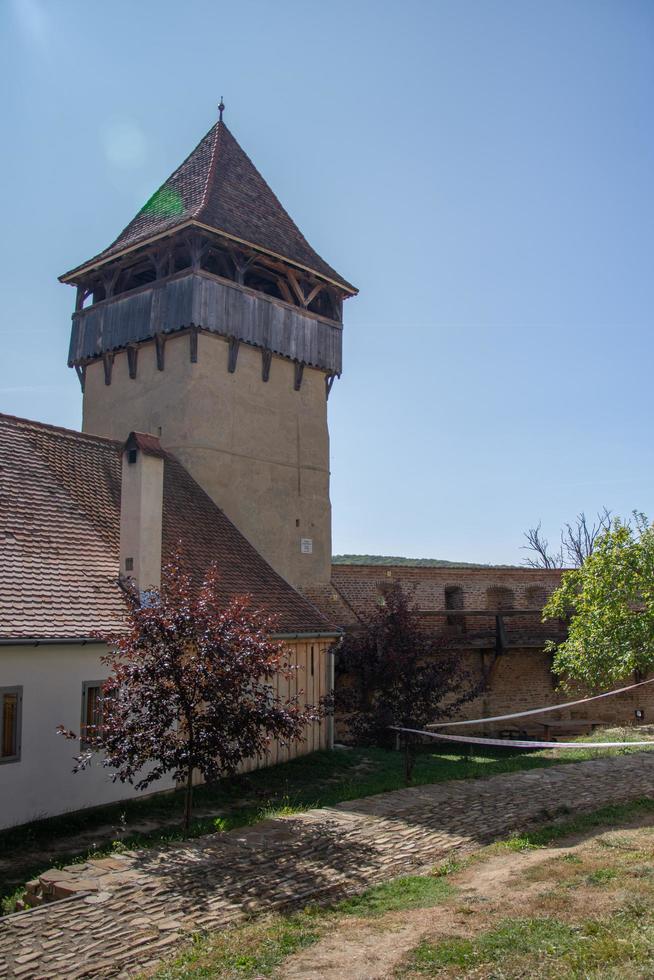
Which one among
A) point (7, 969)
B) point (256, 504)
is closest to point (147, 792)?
point (7, 969)

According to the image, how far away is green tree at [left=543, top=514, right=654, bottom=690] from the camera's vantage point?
17500mm

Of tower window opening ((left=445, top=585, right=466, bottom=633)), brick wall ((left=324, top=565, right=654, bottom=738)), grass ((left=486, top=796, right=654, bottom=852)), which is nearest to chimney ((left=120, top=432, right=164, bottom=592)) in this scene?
grass ((left=486, top=796, right=654, bottom=852))

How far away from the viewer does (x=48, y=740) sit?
11.6 meters

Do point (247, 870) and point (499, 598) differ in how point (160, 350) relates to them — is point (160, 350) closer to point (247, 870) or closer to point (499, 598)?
point (499, 598)

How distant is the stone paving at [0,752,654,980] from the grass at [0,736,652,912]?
914 millimetres

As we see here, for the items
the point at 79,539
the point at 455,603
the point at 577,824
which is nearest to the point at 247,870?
the point at 577,824

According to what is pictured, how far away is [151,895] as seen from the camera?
772 centimetres

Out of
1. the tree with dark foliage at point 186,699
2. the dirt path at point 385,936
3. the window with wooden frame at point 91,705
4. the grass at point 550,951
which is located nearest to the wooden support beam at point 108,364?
the window with wooden frame at point 91,705

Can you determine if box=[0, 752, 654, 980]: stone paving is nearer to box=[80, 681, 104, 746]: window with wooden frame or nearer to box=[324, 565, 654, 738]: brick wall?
box=[80, 681, 104, 746]: window with wooden frame

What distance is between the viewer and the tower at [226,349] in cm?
2019

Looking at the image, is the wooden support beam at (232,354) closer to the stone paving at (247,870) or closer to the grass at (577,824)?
the stone paving at (247,870)

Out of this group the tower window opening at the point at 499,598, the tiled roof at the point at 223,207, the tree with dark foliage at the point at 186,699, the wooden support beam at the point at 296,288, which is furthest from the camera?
the tower window opening at the point at 499,598

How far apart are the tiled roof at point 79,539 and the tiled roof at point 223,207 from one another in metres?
5.86

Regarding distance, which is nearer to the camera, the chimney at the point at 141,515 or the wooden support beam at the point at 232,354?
the chimney at the point at 141,515
